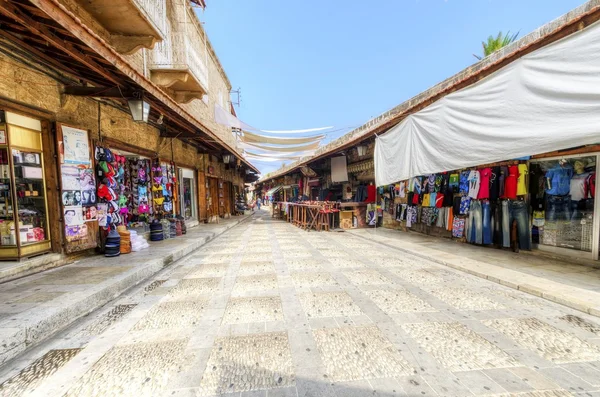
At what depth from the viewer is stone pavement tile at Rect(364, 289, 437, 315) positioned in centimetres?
315

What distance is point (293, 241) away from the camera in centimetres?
820

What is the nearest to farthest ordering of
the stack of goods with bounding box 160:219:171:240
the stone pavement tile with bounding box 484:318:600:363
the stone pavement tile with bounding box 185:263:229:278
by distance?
the stone pavement tile with bounding box 484:318:600:363 < the stone pavement tile with bounding box 185:263:229:278 < the stack of goods with bounding box 160:219:171:240

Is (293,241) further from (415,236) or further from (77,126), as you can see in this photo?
(77,126)

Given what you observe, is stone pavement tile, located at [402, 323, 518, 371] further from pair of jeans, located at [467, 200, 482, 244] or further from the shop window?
pair of jeans, located at [467, 200, 482, 244]

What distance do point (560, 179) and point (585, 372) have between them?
4.68 metres

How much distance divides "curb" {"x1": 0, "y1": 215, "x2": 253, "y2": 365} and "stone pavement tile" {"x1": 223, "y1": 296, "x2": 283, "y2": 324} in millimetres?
1903

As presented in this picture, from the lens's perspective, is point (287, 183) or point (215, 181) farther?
point (287, 183)

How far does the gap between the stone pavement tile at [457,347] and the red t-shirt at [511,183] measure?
4.58m

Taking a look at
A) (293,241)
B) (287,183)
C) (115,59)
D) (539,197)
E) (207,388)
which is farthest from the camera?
(287,183)

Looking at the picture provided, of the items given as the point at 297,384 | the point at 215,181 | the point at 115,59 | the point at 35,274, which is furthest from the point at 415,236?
the point at 215,181

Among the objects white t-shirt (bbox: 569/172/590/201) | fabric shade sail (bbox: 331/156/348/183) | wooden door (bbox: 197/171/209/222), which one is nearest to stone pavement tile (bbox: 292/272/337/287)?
white t-shirt (bbox: 569/172/590/201)

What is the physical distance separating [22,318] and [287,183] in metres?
18.9

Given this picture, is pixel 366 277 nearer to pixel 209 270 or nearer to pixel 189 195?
pixel 209 270

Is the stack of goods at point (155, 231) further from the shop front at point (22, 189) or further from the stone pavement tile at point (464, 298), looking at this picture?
the stone pavement tile at point (464, 298)
